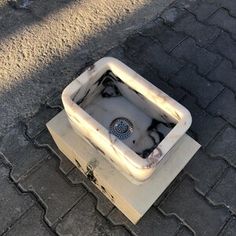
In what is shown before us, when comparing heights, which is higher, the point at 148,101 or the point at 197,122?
the point at 148,101

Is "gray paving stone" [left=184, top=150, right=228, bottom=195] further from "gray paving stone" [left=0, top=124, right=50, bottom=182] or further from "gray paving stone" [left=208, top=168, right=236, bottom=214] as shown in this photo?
"gray paving stone" [left=0, top=124, right=50, bottom=182]

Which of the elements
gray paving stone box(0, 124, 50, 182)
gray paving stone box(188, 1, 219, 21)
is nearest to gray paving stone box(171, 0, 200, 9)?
gray paving stone box(188, 1, 219, 21)

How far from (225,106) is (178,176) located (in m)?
0.56

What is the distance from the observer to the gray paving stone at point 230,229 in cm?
194

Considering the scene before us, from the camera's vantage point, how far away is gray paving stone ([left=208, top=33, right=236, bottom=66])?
2.51 m

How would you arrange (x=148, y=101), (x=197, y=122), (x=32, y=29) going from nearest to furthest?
1. (x=148, y=101)
2. (x=197, y=122)
3. (x=32, y=29)

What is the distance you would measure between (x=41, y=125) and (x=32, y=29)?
80 cm

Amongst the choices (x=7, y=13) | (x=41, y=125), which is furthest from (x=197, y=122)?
(x=7, y=13)

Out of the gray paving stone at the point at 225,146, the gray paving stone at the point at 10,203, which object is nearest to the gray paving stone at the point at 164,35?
the gray paving stone at the point at 225,146

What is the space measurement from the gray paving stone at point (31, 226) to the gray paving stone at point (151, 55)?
1151 millimetres

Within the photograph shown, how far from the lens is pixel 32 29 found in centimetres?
265

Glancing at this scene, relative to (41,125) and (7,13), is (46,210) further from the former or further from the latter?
(7,13)

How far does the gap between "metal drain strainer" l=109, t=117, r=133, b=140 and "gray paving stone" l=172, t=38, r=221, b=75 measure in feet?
2.77

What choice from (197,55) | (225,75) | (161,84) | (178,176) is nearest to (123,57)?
(161,84)
